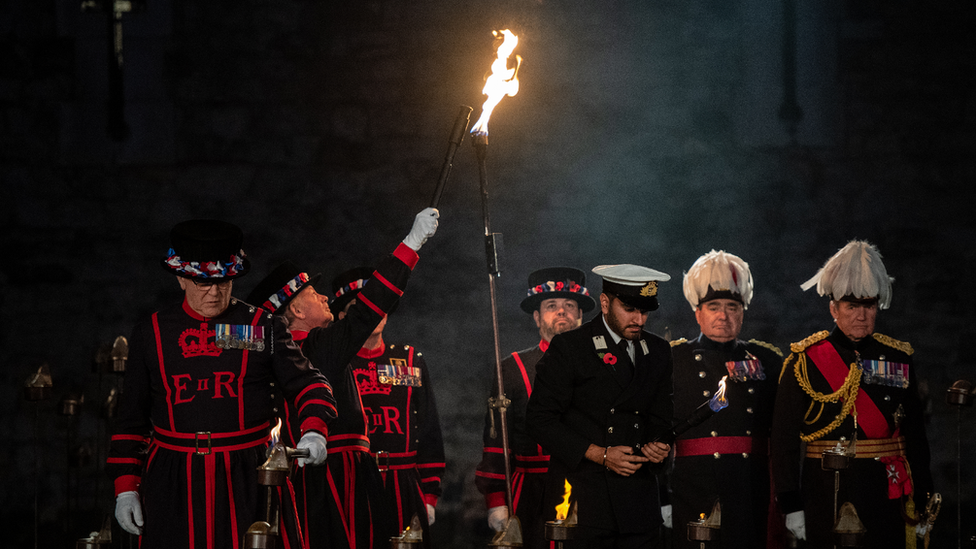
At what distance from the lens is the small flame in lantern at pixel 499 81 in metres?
5.54

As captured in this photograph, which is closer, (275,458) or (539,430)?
(275,458)

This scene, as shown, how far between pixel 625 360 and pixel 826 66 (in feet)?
14.4

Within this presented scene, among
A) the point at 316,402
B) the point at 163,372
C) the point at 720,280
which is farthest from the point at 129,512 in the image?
the point at 720,280

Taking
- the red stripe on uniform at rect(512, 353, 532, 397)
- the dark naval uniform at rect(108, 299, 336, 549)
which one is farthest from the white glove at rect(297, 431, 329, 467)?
the red stripe on uniform at rect(512, 353, 532, 397)

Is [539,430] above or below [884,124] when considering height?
below

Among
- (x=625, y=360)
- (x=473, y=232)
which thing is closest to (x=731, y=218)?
(x=473, y=232)

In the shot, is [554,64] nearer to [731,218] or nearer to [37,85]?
[731,218]

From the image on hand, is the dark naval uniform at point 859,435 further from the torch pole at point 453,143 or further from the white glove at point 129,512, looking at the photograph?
the white glove at point 129,512

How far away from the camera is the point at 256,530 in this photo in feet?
12.8

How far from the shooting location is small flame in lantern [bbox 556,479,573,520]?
179 inches

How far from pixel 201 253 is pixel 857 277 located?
11.0 ft

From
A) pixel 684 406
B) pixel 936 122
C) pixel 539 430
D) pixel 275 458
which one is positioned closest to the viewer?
pixel 275 458

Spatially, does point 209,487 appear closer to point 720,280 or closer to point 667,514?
point 667,514

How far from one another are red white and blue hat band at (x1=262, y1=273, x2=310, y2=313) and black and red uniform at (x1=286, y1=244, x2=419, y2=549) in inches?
8.7
